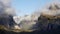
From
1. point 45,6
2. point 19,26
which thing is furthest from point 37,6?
point 19,26

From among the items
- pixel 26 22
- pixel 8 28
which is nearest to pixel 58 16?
pixel 26 22

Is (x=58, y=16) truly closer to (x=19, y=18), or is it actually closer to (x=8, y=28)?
(x=19, y=18)

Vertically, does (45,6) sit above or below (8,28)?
above

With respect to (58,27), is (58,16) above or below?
above

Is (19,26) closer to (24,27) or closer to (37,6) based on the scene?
(24,27)

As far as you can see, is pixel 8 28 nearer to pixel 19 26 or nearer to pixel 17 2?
pixel 19 26

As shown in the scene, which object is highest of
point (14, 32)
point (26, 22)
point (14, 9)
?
point (14, 9)

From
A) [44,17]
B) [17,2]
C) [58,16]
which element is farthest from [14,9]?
[58,16]
